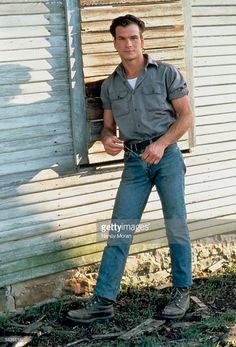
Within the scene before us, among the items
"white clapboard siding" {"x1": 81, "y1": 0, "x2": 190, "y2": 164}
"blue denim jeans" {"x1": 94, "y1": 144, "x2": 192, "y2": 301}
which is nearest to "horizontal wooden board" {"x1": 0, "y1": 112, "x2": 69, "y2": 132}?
"white clapboard siding" {"x1": 81, "y1": 0, "x2": 190, "y2": 164}

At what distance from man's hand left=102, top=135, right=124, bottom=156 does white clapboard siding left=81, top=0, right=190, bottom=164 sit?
252 millimetres

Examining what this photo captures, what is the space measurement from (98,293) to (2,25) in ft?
7.16

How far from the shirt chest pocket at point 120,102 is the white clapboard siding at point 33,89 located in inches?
16.0

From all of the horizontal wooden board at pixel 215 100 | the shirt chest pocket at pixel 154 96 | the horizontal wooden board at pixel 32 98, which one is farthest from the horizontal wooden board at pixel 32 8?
the horizontal wooden board at pixel 215 100

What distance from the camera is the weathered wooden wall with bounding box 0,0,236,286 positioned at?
5.74m

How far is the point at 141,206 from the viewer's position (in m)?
5.70

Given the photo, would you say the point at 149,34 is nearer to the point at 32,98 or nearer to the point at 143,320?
the point at 32,98

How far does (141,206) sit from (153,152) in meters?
0.52

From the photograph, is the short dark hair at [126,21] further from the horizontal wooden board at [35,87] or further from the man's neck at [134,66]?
the horizontal wooden board at [35,87]

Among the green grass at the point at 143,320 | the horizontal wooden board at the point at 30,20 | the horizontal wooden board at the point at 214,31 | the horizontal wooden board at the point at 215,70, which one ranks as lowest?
the green grass at the point at 143,320

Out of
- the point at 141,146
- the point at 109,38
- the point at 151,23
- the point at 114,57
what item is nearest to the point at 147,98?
the point at 141,146

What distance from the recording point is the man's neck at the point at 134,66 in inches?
217

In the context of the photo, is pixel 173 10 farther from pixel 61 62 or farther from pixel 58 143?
pixel 58 143

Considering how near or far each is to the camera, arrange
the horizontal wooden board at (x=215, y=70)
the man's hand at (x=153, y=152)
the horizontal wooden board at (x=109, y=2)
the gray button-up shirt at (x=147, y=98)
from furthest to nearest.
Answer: the horizontal wooden board at (x=215, y=70), the horizontal wooden board at (x=109, y=2), the gray button-up shirt at (x=147, y=98), the man's hand at (x=153, y=152)
